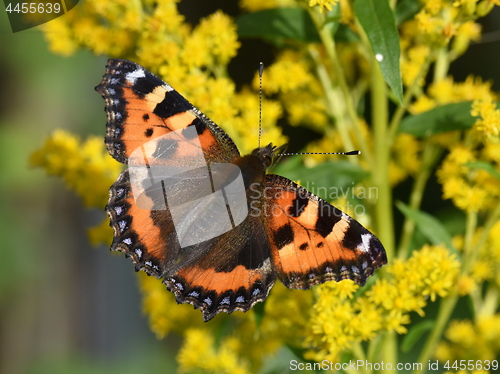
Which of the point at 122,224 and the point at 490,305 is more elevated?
the point at 122,224

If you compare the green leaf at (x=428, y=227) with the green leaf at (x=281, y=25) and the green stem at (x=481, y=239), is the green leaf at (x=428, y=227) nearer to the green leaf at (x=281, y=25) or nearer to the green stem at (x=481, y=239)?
the green stem at (x=481, y=239)

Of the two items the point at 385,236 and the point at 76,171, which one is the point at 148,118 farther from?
the point at 385,236

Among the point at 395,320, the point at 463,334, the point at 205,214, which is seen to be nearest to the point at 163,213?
the point at 205,214

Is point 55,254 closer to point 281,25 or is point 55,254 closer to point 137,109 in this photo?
point 137,109

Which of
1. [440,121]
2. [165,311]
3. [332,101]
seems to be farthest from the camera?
[165,311]

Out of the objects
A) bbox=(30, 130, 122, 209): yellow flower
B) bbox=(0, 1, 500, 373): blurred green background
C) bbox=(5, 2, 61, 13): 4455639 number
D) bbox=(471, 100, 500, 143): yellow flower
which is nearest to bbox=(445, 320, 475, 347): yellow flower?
bbox=(471, 100, 500, 143): yellow flower

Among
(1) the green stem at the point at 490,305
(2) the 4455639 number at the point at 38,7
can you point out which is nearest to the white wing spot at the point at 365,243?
(1) the green stem at the point at 490,305

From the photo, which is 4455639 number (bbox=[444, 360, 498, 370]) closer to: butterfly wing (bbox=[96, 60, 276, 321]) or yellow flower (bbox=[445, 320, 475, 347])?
yellow flower (bbox=[445, 320, 475, 347])

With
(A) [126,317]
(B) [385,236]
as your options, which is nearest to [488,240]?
(B) [385,236]
